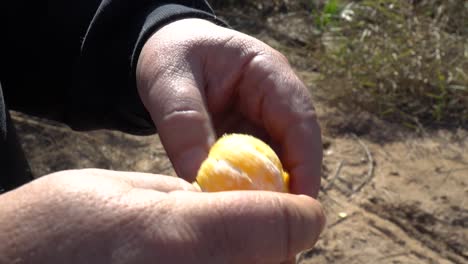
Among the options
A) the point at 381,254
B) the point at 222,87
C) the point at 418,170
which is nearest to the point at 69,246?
the point at 222,87

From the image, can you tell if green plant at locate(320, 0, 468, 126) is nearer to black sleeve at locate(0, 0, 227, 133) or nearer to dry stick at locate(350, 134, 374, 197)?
dry stick at locate(350, 134, 374, 197)

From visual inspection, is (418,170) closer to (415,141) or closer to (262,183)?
(415,141)

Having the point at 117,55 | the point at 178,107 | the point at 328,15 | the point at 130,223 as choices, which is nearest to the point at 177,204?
the point at 130,223

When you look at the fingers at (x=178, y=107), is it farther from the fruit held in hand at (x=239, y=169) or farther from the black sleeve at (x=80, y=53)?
the black sleeve at (x=80, y=53)

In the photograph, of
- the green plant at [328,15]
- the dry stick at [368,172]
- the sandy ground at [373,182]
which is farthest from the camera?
the green plant at [328,15]

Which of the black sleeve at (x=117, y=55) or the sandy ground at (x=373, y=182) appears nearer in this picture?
the black sleeve at (x=117, y=55)

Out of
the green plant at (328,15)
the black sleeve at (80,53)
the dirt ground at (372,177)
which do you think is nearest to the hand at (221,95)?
the black sleeve at (80,53)

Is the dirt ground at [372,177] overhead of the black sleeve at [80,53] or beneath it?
beneath
